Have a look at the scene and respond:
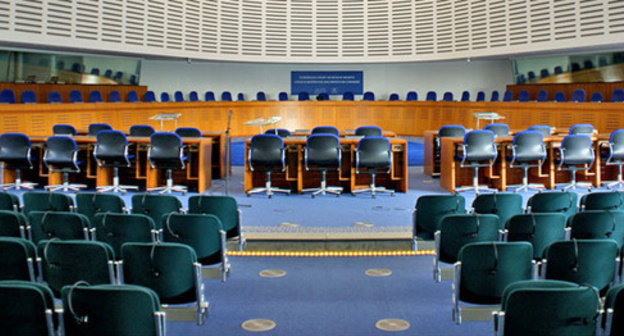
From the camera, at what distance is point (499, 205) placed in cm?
591

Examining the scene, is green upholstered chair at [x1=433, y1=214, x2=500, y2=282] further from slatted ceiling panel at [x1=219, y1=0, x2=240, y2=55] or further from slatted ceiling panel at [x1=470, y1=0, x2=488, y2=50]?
slatted ceiling panel at [x1=219, y1=0, x2=240, y2=55]

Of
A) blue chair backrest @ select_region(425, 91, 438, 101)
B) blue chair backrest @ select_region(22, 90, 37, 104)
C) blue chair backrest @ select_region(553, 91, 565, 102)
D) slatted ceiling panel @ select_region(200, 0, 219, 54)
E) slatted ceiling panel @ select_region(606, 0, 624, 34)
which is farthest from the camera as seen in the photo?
blue chair backrest @ select_region(425, 91, 438, 101)

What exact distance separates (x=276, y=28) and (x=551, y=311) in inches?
706

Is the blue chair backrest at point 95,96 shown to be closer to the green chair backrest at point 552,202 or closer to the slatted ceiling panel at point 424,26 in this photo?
the slatted ceiling panel at point 424,26

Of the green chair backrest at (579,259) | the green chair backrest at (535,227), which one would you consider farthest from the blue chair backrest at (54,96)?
the green chair backrest at (579,259)

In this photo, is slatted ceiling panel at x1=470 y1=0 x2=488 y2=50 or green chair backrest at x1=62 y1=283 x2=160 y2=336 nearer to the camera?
green chair backrest at x1=62 y1=283 x2=160 y2=336

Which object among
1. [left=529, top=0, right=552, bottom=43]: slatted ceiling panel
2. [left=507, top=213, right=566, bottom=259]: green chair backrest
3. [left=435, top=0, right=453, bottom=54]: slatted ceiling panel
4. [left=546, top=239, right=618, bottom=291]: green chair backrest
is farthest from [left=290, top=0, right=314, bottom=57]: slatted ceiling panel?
[left=546, top=239, right=618, bottom=291]: green chair backrest

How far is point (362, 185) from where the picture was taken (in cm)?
1019

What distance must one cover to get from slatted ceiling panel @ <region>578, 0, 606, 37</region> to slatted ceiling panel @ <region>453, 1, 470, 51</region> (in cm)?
371

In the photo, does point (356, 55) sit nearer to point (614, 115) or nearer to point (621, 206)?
point (614, 115)

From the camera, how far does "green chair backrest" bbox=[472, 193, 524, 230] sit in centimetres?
589

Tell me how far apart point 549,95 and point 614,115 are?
6248 millimetres

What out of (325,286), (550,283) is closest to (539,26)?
(325,286)

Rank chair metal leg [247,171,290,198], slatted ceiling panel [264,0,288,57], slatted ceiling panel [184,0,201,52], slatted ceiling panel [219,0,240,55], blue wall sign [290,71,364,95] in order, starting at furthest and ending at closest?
blue wall sign [290,71,364,95] → slatted ceiling panel [264,0,288,57] → slatted ceiling panel [219,0,240,55] → slatted ceiling panel [184,0,201,52] → chair metal leg [247,171,290,198]
